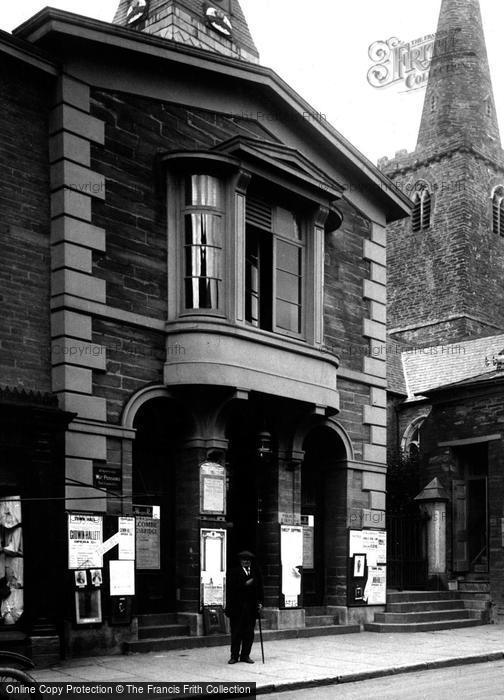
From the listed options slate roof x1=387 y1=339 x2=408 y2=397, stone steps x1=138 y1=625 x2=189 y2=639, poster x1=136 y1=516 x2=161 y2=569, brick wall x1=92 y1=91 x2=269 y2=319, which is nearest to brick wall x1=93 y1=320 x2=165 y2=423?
brick wall x1=92 y1=91 x2=269 y2=319

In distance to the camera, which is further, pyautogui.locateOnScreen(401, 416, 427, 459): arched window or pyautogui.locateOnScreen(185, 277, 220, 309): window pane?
pyautogui.locateOnScreen(401, 416, 427, 459): arched window

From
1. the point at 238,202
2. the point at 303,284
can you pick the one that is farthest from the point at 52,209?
the point at 303,284

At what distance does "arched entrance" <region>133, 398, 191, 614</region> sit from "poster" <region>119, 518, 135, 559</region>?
63 centimetres

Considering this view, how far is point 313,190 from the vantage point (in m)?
18.3

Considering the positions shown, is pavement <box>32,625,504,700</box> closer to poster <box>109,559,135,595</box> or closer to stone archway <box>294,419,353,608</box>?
poster <box>109,559,135,595</box>

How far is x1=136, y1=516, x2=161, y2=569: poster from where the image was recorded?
15.7 metres


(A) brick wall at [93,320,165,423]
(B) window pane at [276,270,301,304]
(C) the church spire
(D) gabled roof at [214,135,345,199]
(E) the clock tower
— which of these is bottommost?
(A) brick wall at [93,320,165,423]

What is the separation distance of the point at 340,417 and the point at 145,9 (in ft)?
46.8

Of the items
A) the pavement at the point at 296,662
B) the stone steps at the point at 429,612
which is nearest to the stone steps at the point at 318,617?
the pavement at the point at 296,662

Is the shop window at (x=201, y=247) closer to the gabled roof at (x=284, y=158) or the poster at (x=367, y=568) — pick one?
the gabled roof at (x=284, y=158)

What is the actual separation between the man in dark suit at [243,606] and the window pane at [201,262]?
4.85 metres

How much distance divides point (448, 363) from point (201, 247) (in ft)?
73.0

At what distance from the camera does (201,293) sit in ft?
54.4

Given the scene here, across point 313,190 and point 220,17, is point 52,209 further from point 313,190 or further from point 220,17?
point 220,17
